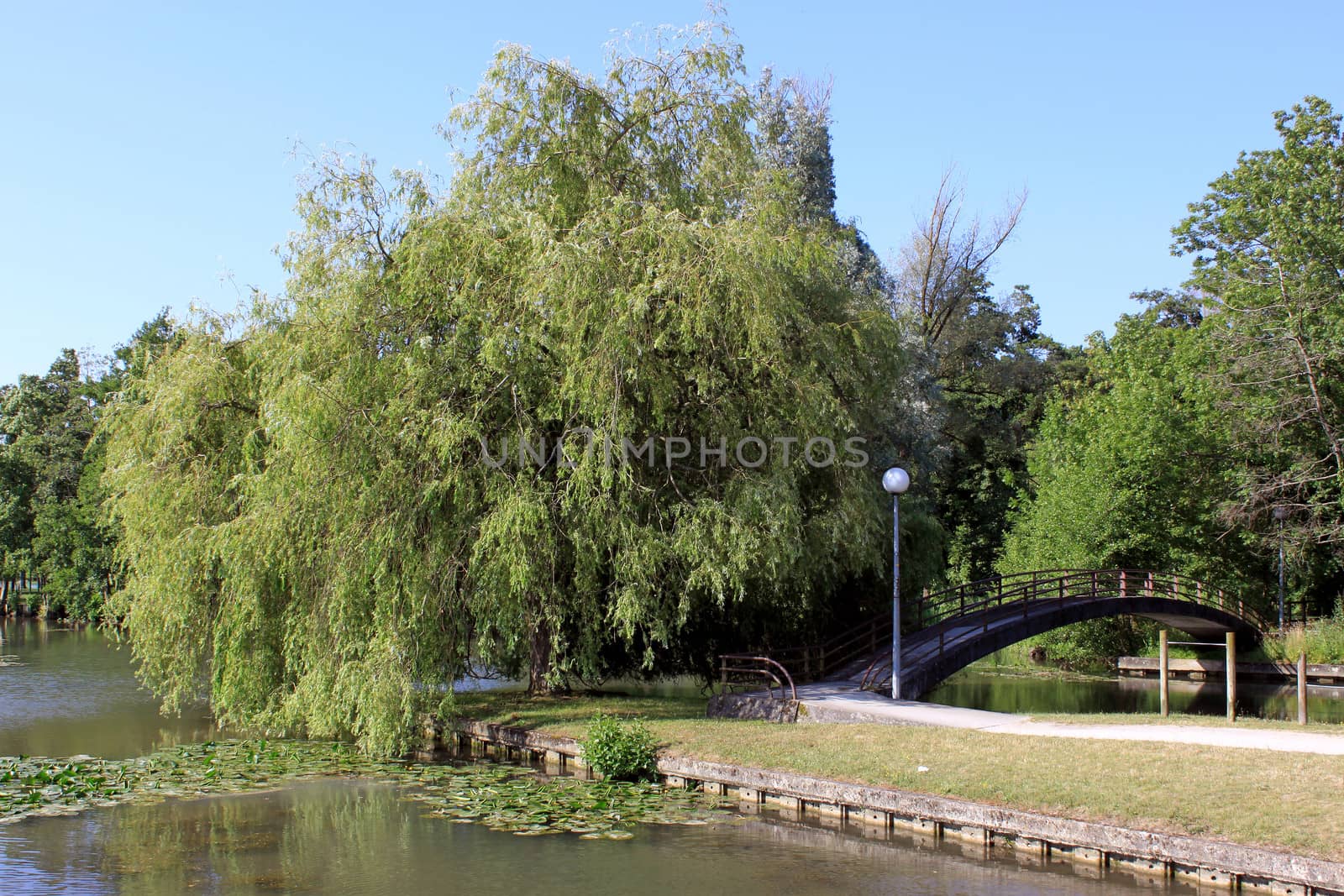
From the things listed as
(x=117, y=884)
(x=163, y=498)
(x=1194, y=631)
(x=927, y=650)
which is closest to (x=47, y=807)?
(x=117, y=884)

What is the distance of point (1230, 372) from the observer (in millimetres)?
35375

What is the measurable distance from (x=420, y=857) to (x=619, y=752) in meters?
3.94

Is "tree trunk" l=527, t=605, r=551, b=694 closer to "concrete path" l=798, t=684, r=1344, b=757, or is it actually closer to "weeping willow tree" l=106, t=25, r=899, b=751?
"weeping willow tree" l=106, t=25, r=899, b=751

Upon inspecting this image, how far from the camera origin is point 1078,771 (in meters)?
12.8

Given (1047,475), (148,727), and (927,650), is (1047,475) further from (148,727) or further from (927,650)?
(148,727)

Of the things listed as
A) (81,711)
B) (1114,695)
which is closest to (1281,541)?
(1114,695)

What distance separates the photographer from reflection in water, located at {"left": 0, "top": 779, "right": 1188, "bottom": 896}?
10.4 meters

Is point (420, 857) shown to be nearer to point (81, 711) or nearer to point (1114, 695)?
point (81, 711)

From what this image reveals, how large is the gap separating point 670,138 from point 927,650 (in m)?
11.6

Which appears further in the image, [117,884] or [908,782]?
[908,782]

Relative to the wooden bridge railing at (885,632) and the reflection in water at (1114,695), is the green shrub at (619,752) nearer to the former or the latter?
the wooden bridge railing at (885,632)

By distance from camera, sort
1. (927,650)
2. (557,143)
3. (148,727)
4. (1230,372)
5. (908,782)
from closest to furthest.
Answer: (908,782), (557,143), (148,727), (927,650), (1230,372)

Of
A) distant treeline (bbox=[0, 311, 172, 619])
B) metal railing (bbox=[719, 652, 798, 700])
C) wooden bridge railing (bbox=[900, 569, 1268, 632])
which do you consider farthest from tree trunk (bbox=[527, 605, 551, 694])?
distant treeline (bbox=[0, 311, 172, 619])

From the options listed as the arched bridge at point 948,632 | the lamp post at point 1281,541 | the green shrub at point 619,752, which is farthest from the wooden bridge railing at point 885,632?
the green shrub at point 619,752
